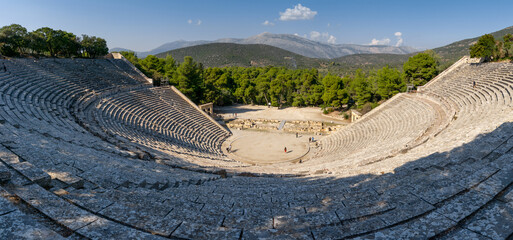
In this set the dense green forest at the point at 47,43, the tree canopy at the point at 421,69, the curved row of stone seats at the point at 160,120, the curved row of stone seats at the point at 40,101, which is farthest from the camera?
the tree canopy at the point at 421,69

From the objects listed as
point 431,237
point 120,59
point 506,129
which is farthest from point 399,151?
point 120,59

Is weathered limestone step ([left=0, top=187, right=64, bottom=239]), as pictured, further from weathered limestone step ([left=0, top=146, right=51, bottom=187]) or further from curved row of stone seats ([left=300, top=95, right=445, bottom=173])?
curved row of stone seats ([left=300, top=95, right=445, bottom=173])

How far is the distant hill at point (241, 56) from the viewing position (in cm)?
12544

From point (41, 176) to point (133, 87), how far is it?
25.8m

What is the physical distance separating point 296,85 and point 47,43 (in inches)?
1442

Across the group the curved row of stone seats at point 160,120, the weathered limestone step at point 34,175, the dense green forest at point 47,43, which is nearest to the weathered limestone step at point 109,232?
the weathered limestone step at point 34,175

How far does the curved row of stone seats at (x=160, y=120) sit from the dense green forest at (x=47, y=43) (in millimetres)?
15329

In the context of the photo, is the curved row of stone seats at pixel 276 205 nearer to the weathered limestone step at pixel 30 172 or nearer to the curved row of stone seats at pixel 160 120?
the weathered limestone step at pixel 30 172

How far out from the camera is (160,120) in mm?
22453

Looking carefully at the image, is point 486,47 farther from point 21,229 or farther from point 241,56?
point 241,56

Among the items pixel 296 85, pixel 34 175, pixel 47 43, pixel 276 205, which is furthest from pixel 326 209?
pixel 47 43

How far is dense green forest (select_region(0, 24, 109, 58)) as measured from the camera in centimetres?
2725

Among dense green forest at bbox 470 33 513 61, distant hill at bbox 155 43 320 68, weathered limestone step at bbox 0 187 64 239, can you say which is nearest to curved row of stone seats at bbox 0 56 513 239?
weathered limestone step at bbox 0 187 64 239

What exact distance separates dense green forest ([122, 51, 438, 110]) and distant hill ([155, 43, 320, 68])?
7687 cm
